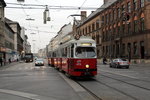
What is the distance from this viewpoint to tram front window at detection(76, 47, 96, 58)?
762 inches

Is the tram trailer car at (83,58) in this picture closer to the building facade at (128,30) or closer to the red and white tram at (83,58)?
the red and white tram at (83,58)

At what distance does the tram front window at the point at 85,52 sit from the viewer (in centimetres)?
1934

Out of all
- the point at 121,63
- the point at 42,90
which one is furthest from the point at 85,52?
the point at 121,63

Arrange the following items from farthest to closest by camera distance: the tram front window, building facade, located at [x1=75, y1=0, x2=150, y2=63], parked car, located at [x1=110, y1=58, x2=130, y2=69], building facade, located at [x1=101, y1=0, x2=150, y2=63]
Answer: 1. building facade, located at [x1=75, y1=0, x2=150, y2=63]
2. building facade, located at [x1=101, y1=0, x2=150, y2=63]
3. parked car, located at [x1=110, y1=58, x2=130, y2=69]
4. the tram front window

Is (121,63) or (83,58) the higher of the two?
(83,58)

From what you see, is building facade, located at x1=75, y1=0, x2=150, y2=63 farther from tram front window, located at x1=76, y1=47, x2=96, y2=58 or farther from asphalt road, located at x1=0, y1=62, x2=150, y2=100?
asphalt road, located at x1=0, y1=62, x2=150, y2=100

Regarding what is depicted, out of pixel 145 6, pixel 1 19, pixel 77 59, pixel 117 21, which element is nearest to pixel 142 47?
pixel 145 6

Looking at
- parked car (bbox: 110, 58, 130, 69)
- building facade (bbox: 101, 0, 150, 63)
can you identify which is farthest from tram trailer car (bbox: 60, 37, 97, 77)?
building facade (bbox: 101, 0, 150, 63)

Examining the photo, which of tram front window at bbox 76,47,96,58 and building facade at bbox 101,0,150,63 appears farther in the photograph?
building facade at bbox 101,0,150,63

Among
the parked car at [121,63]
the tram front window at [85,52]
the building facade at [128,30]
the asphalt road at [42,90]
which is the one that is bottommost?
the asphalt road at [42,90]

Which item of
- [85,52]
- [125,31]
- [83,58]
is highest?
[125,31]

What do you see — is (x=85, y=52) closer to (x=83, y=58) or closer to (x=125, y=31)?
(x=83, y=58)

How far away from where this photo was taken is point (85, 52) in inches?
768

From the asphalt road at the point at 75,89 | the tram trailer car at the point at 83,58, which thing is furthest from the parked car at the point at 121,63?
the tram trailer car at the point at 83,58
